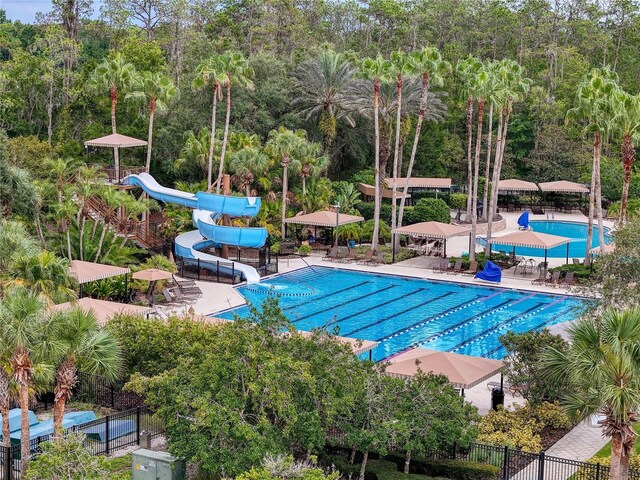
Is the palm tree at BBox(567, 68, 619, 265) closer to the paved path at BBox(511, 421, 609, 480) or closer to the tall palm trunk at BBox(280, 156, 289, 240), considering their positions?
the paved path at BBox(511, 421, 609, 480)

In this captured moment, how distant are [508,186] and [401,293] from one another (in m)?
21.1

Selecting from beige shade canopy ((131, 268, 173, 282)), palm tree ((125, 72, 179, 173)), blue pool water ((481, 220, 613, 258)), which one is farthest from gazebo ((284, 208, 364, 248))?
beige shade canopy ((131, 268, 173, 282))

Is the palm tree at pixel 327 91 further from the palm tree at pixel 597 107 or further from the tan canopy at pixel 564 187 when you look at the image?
the palm tree at pixel 597 107

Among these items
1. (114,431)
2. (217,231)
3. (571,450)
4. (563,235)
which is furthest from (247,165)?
(571,450)

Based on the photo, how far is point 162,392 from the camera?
61.1ft

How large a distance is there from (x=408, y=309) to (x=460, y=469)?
16.2m

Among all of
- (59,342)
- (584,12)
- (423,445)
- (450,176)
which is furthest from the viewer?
(584,12)

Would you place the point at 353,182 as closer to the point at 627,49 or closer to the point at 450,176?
the point at 450,176

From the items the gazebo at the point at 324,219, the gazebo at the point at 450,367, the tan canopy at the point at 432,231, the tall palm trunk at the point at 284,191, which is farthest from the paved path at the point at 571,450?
the tall palm trunk at the point at 284,191

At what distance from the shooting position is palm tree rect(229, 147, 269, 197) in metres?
44.7

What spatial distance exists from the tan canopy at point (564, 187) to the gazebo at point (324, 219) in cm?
1656

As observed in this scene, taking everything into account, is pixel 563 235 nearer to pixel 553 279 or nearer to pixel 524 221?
pixel 524 221

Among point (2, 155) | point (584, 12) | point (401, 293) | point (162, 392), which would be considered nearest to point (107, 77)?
point (2, 155)

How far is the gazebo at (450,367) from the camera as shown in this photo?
2214 cm
